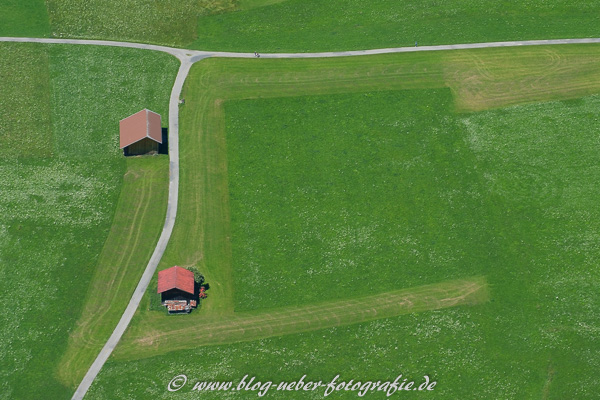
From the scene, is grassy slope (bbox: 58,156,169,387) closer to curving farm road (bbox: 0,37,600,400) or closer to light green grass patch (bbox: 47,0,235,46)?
curving farm road (bbox: 0,37,600,400)

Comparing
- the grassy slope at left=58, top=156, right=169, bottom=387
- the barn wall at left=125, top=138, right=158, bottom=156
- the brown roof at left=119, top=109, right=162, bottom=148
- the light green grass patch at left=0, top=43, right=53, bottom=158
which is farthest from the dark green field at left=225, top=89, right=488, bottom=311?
the light green grass patch at left=0, top=43, right=53, bottom=158

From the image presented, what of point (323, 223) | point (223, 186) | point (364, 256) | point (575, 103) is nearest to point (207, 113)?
point (223, 186)

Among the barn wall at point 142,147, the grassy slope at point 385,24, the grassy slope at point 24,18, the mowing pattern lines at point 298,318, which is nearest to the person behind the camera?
the mowing pattern lines at point 298,318

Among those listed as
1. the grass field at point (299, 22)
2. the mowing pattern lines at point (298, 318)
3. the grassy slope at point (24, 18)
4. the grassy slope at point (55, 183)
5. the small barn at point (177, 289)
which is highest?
the grassy slope at point (24, 18)

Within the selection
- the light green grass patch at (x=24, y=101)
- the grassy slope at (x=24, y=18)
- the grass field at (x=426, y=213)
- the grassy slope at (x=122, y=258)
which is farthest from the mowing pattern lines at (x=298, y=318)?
the grassy slope at (x=24, y=18)

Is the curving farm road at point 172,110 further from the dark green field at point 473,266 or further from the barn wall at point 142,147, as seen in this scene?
the dark green field at point 473,266

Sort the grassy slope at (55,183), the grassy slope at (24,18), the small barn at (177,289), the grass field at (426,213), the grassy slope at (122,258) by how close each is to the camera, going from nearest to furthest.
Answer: the grass field at (426,213)
the grassy slope at (122,258)
the small barn at (177,289)
the grassy slope at (55,183)
the grassy slope at (24,18)

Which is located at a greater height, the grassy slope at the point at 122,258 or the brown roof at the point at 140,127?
the brown roof at the point at 140,127

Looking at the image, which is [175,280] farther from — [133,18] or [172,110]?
[133,18]
